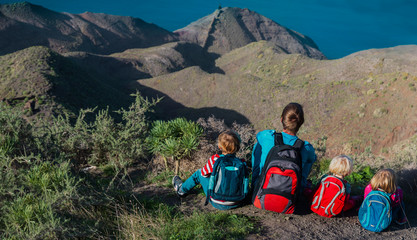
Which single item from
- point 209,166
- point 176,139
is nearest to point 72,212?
point 209,166

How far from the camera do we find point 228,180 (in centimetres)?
390

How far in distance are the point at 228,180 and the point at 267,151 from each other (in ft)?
1.92

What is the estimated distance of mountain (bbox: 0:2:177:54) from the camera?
145ft

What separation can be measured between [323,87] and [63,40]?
3994 cm

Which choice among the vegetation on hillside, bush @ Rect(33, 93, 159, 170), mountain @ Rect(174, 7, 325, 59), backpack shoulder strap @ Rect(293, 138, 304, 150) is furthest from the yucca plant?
mountain @ Rect(174, 7, 325, 59)

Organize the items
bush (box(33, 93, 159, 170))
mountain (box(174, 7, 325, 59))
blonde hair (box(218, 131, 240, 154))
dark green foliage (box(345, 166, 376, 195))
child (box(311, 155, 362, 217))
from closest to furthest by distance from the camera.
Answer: child (box(311, 155, 362, 217)), blonde hair (box(218, 131, 240, 154)), dark green foliage (box(345, 166, 376, 195)), bush (box(33, 93, 159, 170)), mountain (box(174, 7, 325, 59))

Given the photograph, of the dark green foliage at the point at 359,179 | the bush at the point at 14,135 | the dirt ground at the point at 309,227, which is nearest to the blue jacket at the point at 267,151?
the dirt ground at the point at 309,227

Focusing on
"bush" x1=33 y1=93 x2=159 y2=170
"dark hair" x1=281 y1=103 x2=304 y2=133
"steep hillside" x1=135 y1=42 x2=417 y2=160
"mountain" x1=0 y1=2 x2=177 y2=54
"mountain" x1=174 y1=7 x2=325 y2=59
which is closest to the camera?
"dark hair" x1=281 y1=103 x2=304 y2=133

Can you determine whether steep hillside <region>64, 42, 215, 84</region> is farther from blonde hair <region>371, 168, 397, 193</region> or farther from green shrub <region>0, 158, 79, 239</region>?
blonde hair <region>371, 168, 397, 193</region>

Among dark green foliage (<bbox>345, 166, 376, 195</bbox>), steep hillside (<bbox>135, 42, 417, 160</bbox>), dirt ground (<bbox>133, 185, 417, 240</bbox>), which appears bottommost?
dirt ground (<bbox>133, 185, 417, 240</bbox>)

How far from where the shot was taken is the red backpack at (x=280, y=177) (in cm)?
361

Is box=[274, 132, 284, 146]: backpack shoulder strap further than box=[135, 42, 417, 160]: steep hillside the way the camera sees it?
No

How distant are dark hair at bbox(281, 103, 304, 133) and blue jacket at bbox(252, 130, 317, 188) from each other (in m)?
0.12

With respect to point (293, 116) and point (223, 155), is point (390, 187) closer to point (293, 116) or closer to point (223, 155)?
point (293, 116)
